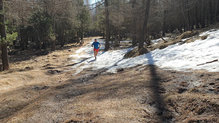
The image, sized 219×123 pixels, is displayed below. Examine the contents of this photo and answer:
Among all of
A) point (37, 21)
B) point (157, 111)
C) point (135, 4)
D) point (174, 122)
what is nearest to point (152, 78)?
point (157, 111)

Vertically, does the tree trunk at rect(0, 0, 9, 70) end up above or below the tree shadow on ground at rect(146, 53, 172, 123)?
above

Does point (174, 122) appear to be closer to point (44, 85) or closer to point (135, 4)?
point (44, 85)

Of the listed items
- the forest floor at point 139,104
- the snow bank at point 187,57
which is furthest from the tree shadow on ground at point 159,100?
the snow bank at point 187,57


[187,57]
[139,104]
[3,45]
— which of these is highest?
[3,45]

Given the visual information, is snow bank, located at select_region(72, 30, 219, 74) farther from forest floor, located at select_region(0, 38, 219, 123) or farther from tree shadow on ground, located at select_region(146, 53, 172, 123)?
tree shadow on ground, located at select_region(146, 53, 172, 123)

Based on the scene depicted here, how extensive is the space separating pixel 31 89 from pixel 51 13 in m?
20.0

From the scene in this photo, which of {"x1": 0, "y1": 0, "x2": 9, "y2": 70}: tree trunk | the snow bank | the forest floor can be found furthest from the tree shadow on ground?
{"x1": 0, "y1": 0, "x2": 9, "y2": 70}: tree trunk

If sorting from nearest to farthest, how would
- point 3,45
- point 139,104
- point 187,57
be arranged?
1. point 139,104
2. point 187,57
3. point 3,45

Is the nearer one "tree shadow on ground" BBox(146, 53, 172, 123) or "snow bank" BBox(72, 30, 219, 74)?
"tree shadow on ground" BBox(146, 53, 172, 123)

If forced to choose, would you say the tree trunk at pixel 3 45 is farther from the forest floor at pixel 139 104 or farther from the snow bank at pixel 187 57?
the snow bank at pixel 187 57

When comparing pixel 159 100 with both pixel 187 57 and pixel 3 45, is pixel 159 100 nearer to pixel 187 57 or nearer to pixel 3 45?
pixel 187 57

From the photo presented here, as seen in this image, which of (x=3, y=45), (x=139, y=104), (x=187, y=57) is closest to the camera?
(x=139, y=104)

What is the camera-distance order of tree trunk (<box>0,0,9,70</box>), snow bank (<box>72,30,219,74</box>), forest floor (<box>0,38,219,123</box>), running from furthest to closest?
tree trunk (<box>0,0,9,70</box>) → snow bank (<box>72,30,219,74</box>) → forest floor (<box>0,38,219,123</box>)

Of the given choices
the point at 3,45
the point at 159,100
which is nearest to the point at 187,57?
the point at 159,100
